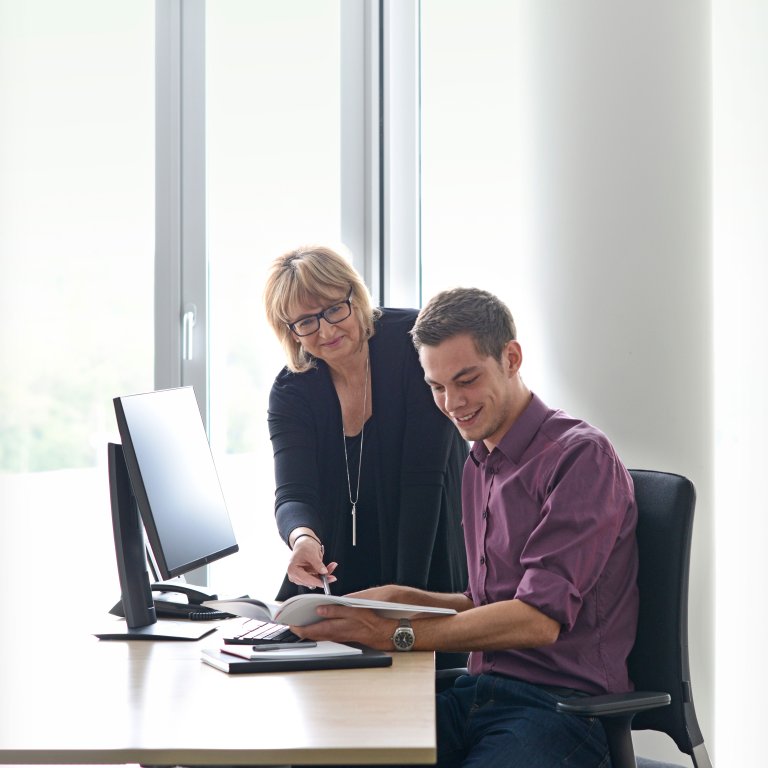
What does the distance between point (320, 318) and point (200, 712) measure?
1.15 m

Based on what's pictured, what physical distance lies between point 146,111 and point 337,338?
152 cm

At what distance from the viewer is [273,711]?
1.29 meters

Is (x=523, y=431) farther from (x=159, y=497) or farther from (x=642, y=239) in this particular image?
(x=642, y=239)

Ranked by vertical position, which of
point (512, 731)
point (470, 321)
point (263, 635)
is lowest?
point (512, 731)

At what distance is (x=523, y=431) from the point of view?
1746 millimetres

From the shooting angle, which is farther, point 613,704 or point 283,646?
point 283,646

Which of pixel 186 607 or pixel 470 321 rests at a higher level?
pixel 470 321

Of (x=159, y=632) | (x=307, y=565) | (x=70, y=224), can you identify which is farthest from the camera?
(x=70, y=224)

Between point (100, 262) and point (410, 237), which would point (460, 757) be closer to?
point (410, 237)

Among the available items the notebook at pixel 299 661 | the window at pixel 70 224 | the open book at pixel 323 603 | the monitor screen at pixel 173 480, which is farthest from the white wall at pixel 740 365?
the window at pixel 70 224

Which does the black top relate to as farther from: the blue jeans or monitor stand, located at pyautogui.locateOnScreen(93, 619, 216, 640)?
the blue jeans

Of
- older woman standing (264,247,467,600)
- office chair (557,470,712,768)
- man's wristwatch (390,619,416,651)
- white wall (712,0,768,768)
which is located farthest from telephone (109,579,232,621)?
white wall (712,0,768,768)

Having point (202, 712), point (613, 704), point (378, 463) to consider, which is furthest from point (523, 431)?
point (202, 712)

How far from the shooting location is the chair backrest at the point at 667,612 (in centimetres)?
161
